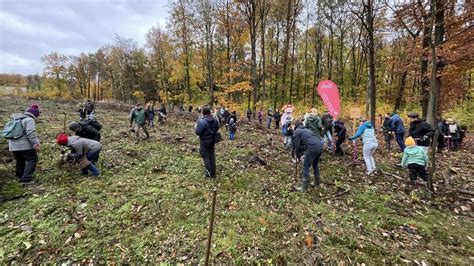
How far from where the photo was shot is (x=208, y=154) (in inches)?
264

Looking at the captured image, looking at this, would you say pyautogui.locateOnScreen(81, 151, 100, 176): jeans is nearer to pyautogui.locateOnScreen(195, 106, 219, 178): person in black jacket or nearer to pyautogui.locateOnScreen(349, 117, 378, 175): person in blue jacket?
pyautogui.locateOnScreen(195, 106, 219, 178): person in black jacket

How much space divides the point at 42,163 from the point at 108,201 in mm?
3964

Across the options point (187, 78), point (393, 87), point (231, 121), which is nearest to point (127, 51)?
point (187, 78)

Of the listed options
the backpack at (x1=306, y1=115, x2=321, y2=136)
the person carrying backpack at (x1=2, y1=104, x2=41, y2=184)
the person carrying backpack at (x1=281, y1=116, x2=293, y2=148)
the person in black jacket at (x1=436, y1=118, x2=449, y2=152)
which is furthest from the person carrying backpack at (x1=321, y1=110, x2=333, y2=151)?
the person carrying backpack at (x1=2, y1=104, x2=41, y2=184)

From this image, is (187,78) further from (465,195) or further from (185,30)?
(465,195)

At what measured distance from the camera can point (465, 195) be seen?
6.52 m

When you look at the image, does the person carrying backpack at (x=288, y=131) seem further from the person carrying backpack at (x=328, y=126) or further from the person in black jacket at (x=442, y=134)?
the person in black jacket at (x=442, y=134)

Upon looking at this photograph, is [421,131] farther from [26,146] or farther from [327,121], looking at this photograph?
[26,146]

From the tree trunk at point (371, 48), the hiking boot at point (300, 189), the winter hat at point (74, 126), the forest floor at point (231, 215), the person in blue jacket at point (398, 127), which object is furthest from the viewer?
the tree trunk at point (371, 48)

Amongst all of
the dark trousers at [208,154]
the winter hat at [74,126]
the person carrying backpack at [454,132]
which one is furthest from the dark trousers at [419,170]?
the winter hat at [74,126]

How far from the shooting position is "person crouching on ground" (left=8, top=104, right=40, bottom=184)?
6027 millimetres

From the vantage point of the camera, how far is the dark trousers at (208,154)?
6.59 m

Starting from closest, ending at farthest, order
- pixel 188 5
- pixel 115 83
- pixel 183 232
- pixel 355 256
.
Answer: pixel 355 256, pixel 183 232, pixel 188 5, pixel 115 83

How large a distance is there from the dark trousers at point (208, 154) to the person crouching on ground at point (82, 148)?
302cm
